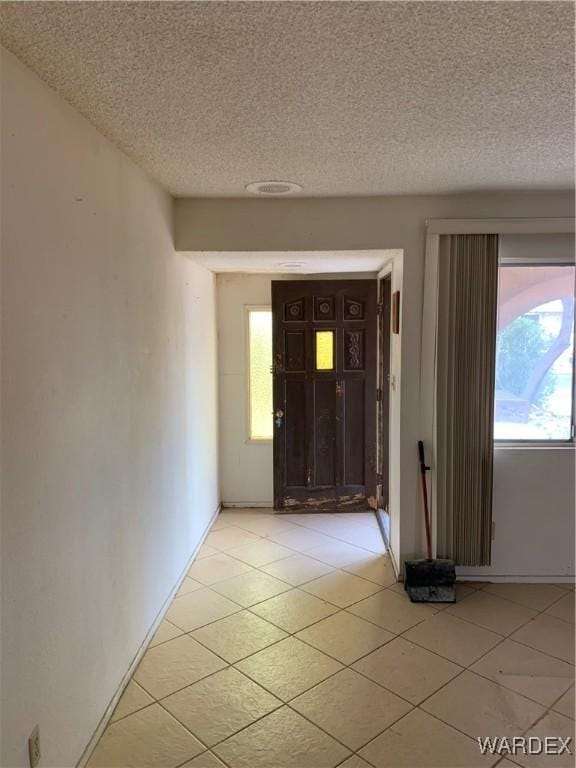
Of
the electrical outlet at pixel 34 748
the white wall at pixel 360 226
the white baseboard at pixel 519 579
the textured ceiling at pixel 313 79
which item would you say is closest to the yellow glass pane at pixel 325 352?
the white wall at pixel 360 226

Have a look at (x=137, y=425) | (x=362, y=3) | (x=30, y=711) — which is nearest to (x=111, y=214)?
(x=137, y=425)

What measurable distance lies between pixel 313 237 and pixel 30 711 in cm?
280

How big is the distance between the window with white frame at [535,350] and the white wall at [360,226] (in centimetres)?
39

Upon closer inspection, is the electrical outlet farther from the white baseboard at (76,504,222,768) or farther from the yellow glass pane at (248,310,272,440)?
the yellow glass pane at (248,310,272,440)

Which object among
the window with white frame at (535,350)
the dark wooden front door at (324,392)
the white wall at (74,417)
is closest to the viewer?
the white wall at (74,417)

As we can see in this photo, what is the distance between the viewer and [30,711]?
5.67ft

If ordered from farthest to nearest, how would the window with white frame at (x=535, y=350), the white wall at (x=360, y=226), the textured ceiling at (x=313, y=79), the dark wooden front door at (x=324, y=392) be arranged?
1. the dark wooden front door at (x=324, y=392)
2. the window with white frame at (x=535, y=350)
3. the white wall at (x=360, y=226)
4. the textured ceiling at (x=313, y=79)

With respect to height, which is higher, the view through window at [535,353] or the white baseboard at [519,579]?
the view through window at [535,353]

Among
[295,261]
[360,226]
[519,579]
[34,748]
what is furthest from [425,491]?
[34,748]

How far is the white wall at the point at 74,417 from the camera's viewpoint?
165cm

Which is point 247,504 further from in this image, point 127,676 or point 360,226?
point 360,226

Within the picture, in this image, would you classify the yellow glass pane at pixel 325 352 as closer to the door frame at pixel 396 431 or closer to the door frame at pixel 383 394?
the door frame at pixel 383 394

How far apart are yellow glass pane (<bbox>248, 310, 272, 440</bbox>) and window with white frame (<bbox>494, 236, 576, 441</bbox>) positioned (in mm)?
2271

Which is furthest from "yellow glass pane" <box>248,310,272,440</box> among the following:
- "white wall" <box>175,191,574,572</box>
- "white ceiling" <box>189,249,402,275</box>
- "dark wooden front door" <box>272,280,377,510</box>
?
"white wall" <box>175,191,574,572</box>
